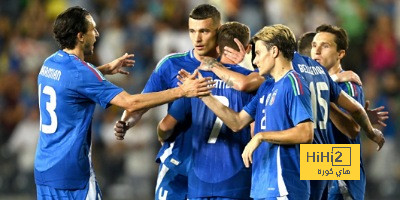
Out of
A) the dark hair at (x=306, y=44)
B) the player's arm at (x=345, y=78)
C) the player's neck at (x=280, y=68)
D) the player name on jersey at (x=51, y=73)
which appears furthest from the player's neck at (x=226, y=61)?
the player name on jersey at (x=51, y=73)

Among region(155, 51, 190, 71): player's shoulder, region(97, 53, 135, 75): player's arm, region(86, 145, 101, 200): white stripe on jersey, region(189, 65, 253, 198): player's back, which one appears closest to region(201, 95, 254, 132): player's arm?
region(189, 65, 253, 198): player's back

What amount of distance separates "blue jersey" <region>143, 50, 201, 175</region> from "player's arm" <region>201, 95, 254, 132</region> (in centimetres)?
78

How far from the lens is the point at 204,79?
7.09 metres

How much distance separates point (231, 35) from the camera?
7.70m

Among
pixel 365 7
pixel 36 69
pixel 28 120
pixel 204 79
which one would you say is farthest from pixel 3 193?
pixel 204 79

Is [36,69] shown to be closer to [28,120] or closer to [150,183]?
[28,120]

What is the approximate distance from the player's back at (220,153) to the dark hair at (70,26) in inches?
46.4

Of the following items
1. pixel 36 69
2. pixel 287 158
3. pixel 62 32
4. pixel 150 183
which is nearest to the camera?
pixel 287 158

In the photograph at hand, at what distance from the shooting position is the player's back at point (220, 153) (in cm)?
763

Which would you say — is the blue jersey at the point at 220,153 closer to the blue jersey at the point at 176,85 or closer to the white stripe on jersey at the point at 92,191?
the blue jersey at the point at 176,85

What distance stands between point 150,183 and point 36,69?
3.05 metres

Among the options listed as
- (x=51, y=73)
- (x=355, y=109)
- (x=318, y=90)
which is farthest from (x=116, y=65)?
(x=355, y=109)

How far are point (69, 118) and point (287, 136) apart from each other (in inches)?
72.9

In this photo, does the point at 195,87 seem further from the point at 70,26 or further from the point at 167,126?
→ the point at 70,26
